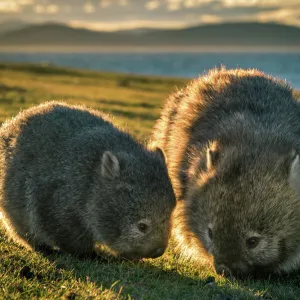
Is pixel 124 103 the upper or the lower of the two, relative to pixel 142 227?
lower

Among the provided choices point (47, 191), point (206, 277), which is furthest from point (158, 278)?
point (47, 191)

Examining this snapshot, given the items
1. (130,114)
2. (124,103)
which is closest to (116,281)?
(130,114)

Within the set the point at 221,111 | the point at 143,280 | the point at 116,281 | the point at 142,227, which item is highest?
the point at 221,111

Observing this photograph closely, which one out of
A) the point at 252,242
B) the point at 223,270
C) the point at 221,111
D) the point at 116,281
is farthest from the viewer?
the point at 221,111

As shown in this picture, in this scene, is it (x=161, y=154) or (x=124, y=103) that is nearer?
(x=161, y=154)

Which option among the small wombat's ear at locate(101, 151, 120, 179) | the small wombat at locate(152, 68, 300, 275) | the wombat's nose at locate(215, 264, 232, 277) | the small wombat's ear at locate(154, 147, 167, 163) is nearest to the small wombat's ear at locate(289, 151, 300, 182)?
the small wombat at locate(152, 68, 300, 275)

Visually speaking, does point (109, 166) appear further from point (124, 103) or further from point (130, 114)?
point (124, 103)

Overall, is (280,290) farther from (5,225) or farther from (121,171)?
(5,225)

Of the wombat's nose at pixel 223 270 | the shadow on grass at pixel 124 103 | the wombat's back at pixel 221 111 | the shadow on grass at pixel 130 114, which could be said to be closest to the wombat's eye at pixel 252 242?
the wombat's nose at pixel 223 270
